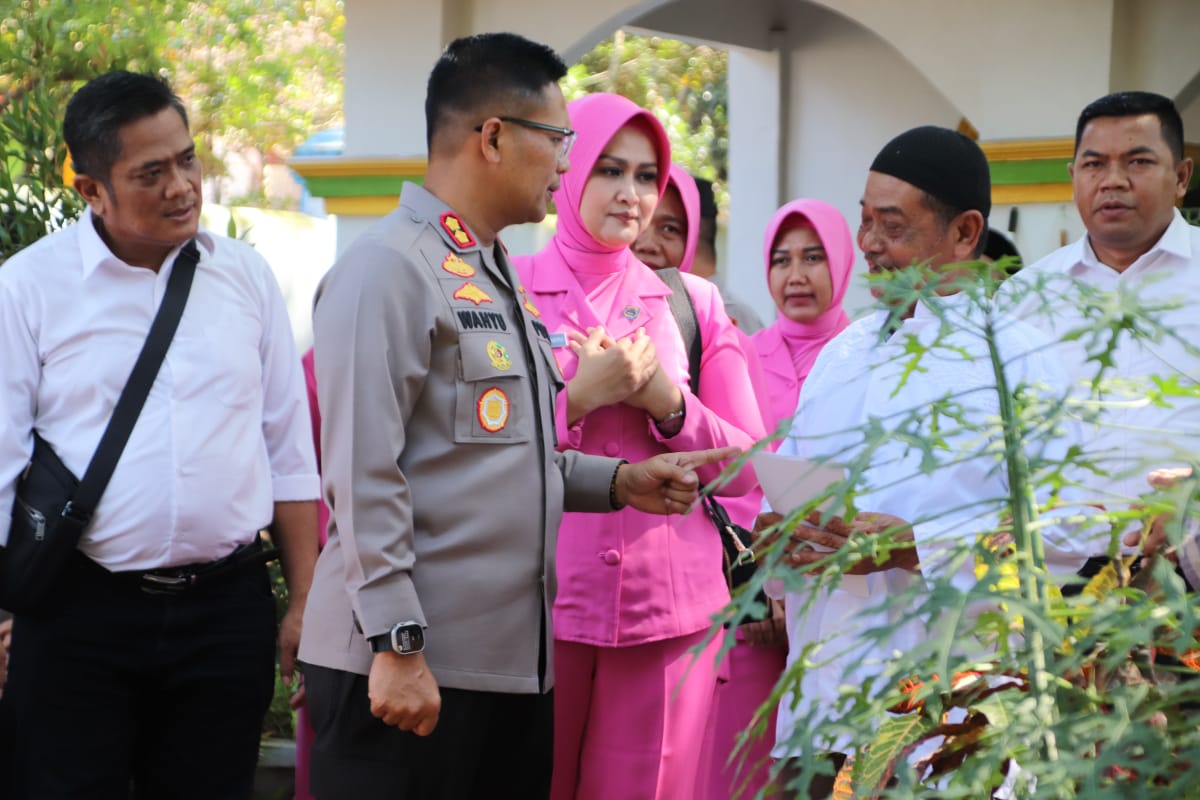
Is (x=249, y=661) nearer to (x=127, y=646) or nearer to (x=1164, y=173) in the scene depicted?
(x=127, y=646)

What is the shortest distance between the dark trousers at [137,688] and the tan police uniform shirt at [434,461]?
23.5 inches

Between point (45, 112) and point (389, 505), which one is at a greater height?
point (45, 112)

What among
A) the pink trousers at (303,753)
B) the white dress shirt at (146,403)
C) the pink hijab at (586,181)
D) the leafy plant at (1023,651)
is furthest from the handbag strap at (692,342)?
the leafy plant at (1023,651)

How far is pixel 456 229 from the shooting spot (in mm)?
2795

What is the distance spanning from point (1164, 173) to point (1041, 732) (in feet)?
9.76

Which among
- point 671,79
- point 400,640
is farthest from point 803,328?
point 671,79

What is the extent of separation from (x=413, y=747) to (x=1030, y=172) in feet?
13.2

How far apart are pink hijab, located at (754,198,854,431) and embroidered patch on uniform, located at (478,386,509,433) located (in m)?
2.05

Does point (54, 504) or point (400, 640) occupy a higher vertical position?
point (54, 504)

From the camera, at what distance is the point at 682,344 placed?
350cm

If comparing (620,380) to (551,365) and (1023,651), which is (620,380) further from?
(1023,651)

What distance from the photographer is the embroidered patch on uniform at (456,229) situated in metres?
2.78

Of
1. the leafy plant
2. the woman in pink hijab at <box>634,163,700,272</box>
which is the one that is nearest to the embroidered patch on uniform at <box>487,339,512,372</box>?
the leafy plant

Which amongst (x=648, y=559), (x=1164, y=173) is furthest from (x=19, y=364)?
(x=1164, y=173)
